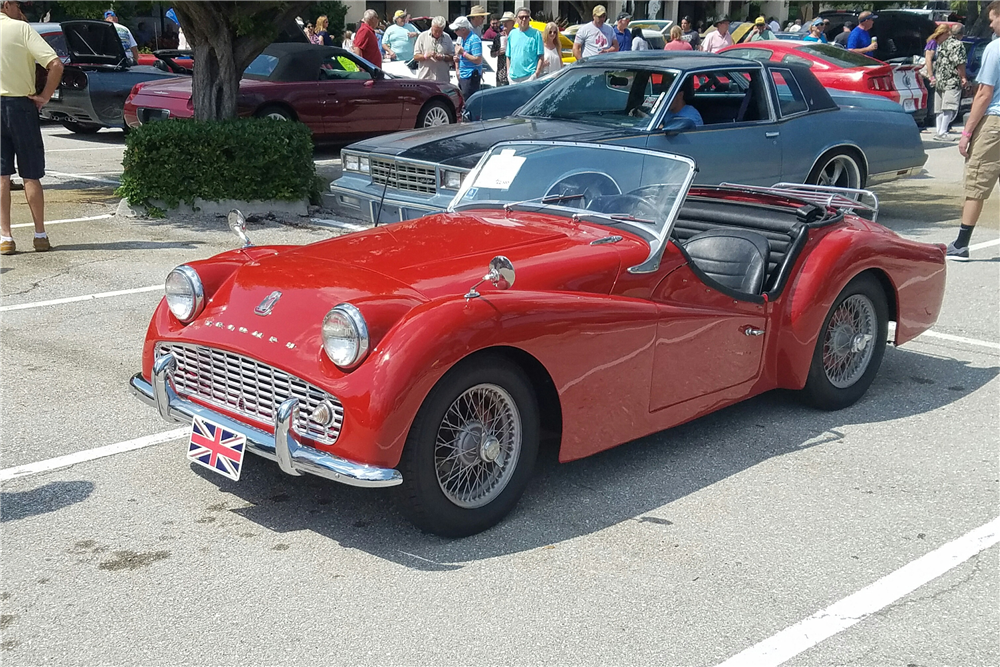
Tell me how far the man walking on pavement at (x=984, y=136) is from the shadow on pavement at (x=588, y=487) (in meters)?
3.63

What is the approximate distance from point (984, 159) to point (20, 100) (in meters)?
7.94

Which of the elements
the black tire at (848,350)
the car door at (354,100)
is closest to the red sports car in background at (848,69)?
the car door at (354,100)

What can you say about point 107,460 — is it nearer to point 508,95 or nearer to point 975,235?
point 508,95

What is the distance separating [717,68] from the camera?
9.13m

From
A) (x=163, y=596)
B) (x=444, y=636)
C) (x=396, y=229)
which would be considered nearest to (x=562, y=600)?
(x=444, y=636)

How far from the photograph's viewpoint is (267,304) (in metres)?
4.09

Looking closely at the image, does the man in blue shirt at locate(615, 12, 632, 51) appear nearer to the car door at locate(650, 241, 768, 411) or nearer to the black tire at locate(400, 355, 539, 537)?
the car door at locate(650, 241, 768, 411)

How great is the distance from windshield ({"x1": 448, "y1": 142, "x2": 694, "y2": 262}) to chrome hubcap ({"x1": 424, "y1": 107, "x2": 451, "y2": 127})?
9.76 m

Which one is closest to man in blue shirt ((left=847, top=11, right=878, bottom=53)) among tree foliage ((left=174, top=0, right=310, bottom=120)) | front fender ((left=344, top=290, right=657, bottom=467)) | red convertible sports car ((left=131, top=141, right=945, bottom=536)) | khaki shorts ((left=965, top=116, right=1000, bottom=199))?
khaki shorts ((left=965, top=116, right=1000, bottom=199))

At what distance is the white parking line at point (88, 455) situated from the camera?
4.49m

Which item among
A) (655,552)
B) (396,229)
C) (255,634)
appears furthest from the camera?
(396,229)

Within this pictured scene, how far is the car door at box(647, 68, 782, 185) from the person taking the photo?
29.3ft

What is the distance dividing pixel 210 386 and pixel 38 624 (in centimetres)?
113

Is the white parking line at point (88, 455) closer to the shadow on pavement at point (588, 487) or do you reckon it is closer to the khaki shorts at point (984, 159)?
the shadow on pavement at point (588, 487)
